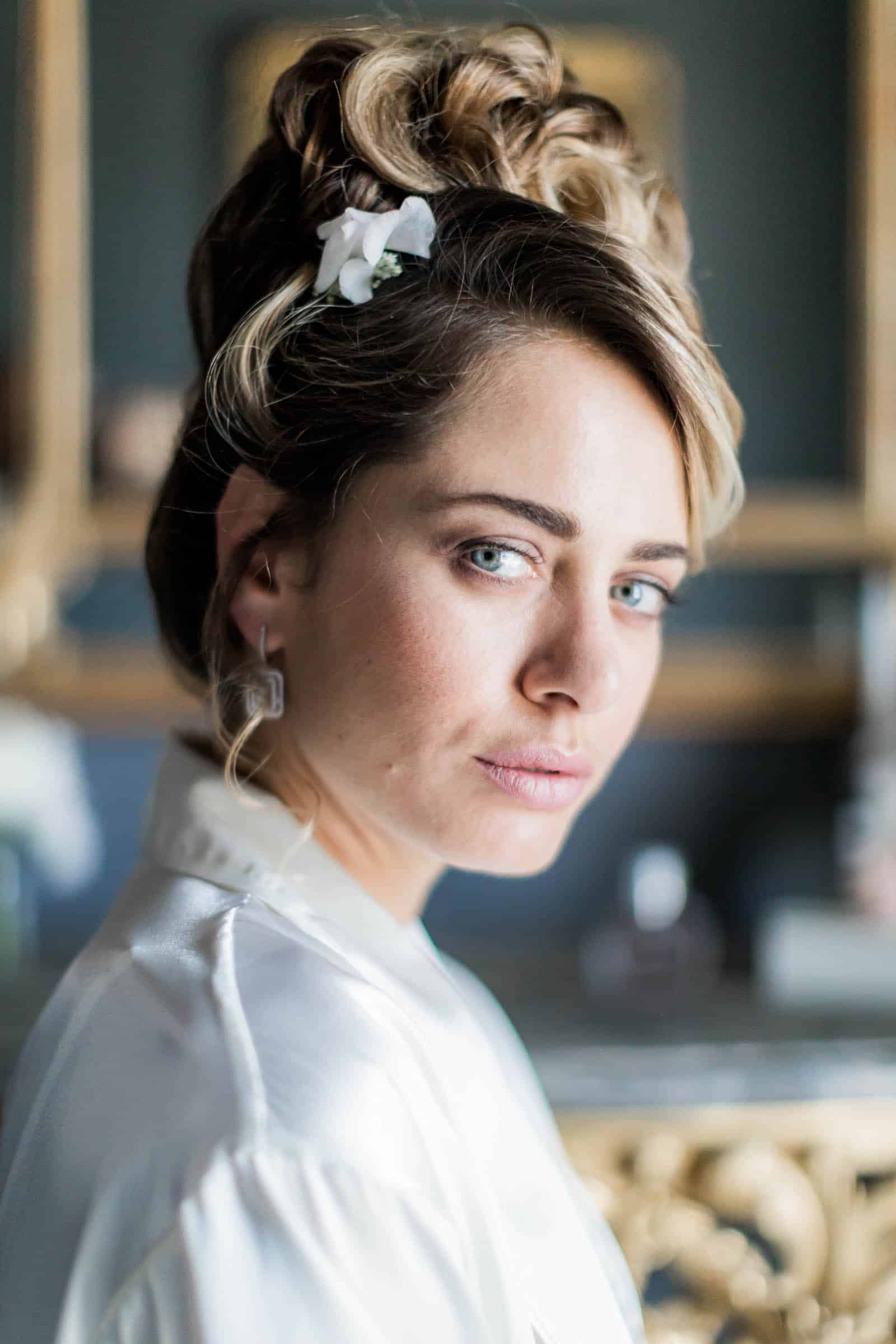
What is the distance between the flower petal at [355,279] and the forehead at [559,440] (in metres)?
0.09

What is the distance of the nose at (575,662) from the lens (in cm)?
74

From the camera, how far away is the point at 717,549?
1879 millimetres

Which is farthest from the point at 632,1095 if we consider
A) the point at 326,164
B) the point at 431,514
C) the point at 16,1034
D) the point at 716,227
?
the point at 716,227

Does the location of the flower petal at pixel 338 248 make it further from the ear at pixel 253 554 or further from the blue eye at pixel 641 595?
the blue eye at pixel 641 595

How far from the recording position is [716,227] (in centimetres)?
200

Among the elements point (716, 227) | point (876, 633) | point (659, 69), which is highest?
point (659, 69)

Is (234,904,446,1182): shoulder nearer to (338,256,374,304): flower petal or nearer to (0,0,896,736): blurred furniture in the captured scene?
(338,256,374,304): flower petal

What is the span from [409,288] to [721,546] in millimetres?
1197

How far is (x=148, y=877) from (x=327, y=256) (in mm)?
377

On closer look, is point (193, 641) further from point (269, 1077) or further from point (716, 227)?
point (716, 227)

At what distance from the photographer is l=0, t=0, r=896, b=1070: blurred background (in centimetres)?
188

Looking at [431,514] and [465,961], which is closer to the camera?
[431,514]

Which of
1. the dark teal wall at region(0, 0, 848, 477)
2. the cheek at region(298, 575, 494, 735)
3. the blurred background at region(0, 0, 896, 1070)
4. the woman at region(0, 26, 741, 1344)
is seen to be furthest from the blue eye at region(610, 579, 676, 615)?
the dark teal wall at region(0, 0, 848, 477)

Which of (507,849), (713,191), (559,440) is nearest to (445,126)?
(559,440)
